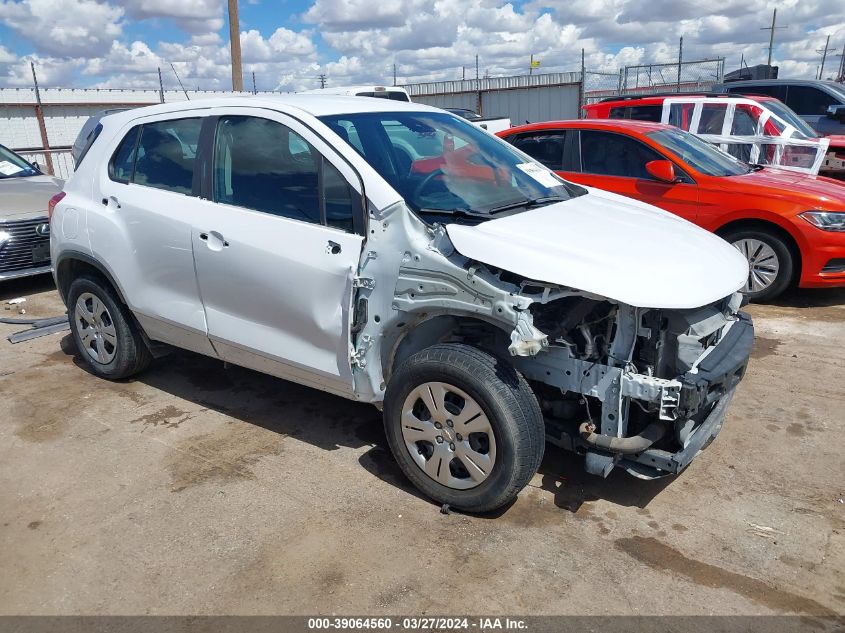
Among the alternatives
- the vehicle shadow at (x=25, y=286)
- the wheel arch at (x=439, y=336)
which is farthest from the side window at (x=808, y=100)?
the vehicle shadow at (x=25, y=286)

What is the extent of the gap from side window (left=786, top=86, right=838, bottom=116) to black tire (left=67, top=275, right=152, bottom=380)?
13.1 metres

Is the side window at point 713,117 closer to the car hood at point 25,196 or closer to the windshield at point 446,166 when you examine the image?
the windshield at point 446,166

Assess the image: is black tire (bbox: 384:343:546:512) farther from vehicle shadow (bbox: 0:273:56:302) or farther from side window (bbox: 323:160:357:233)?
vehicle shadow (bbox: 0:273:56:302)

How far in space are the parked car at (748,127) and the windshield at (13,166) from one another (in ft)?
26.9

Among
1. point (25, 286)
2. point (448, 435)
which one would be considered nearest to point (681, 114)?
point (448, 435)

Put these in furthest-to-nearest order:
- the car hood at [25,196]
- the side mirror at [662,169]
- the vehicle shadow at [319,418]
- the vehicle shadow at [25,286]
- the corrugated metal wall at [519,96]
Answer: the corrugated metal wall at [519,96] < the vehicle shadow at [25,286] < the car hood at [25,196] < the side mirror at [662,169] < the vehicle shadow at [319,418]

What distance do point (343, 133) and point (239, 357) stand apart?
1461 millimetres

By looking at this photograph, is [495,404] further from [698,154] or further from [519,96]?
[519,96]

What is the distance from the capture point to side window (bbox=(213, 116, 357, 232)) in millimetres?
3617

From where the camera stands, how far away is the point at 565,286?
299 cm

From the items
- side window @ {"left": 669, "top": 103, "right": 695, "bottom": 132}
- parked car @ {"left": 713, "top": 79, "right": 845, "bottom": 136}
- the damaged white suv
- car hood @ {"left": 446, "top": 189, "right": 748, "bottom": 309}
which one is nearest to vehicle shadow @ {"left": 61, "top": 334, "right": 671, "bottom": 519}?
the damaged white suv

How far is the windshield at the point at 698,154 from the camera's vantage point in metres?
6.98

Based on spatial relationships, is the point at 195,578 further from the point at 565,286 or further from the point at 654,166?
the point at 654,166

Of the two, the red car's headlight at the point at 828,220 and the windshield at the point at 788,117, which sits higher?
the windshield at the point at 788,117
